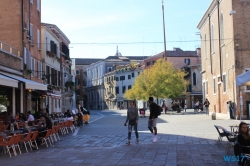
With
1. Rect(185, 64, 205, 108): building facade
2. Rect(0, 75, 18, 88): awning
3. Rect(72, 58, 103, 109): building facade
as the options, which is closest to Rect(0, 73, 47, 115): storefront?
Rect(0, 75, 18, 88): awning

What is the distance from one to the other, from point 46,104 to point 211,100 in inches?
650

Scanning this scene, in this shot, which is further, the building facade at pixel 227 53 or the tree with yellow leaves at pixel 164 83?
the tree with yellow leaves at pixel 164 83

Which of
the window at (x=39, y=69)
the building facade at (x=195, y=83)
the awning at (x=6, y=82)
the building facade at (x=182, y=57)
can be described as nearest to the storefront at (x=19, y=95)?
the window at (x=39, y=69)

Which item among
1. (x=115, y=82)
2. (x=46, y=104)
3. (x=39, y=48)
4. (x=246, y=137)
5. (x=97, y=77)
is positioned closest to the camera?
(x=246, y=137)

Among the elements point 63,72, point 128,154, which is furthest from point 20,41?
point 63,72

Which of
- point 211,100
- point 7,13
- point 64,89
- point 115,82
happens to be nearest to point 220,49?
point 211,100

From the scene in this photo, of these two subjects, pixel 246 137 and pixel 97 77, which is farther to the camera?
pixel 97 77

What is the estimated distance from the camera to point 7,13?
26.6m

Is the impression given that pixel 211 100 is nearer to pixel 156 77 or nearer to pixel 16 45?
pixel 156 77

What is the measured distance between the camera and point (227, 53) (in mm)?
31391

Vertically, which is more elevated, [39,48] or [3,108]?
[39,48]

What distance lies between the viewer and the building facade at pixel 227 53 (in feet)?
95.1

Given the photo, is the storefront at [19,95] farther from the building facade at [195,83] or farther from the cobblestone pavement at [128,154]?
the building facade at [195,83]

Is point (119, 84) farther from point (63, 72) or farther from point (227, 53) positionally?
point (227, 53)
